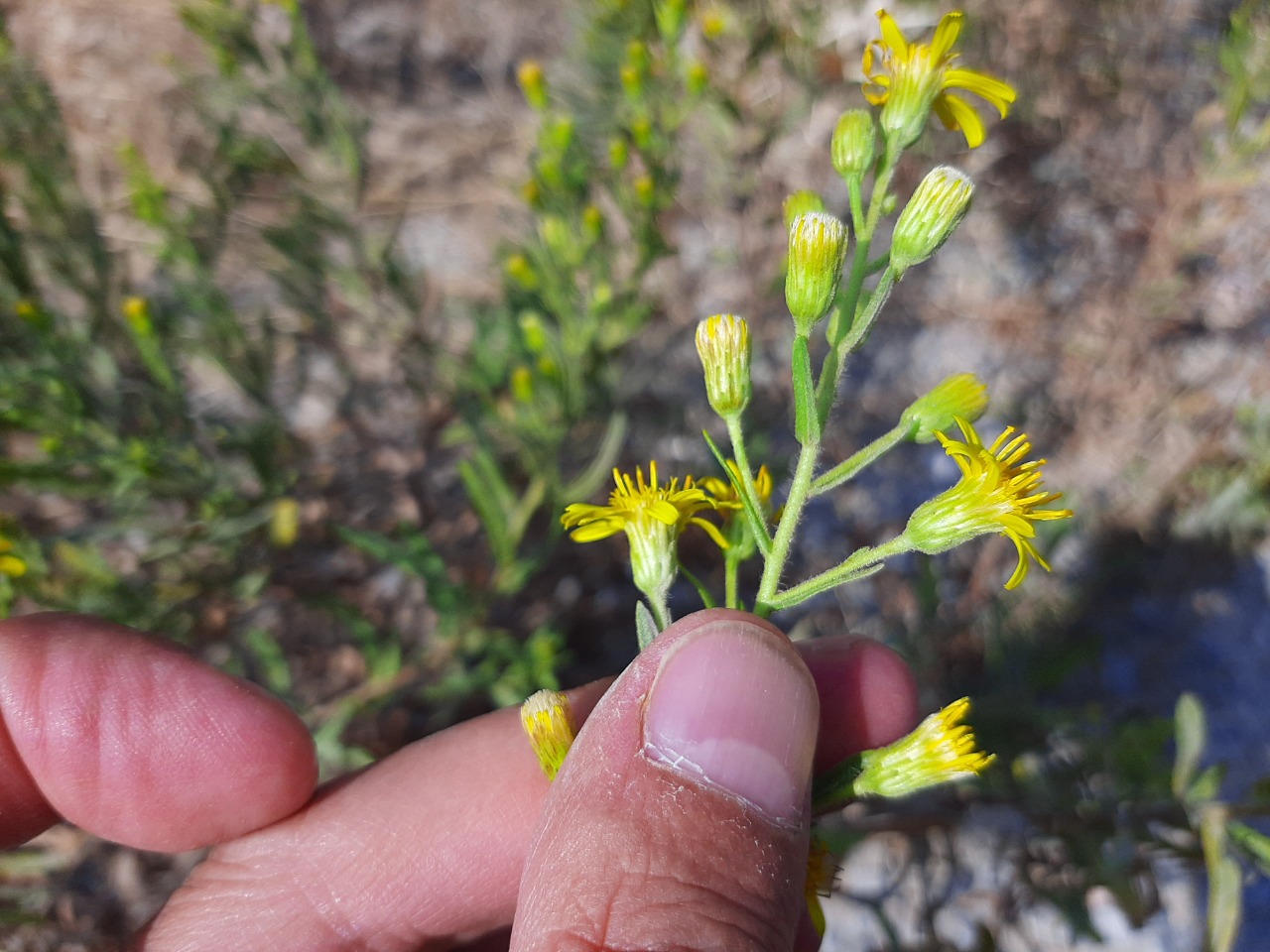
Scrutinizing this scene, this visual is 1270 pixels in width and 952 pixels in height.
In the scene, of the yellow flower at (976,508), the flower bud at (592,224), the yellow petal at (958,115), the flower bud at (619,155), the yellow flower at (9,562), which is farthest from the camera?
the flower bud at (619,155)

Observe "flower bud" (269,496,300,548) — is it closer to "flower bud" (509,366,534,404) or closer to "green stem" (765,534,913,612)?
"flower bud" (509,366,534,404)

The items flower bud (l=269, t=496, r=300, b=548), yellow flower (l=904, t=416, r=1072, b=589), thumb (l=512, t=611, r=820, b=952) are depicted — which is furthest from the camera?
flower bud (l=269, t=496, r=300, b=548)

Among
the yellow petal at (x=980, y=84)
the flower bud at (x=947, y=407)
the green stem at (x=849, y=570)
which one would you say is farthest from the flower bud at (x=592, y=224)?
the green stem at (x=849, y=570)

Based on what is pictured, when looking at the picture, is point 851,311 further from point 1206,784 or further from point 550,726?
point 1206,784

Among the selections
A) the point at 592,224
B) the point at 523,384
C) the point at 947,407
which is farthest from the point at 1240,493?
the point at 523,384

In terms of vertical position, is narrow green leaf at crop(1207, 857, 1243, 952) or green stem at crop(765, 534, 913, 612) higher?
green stem at crop(765, 534, 913, 612)

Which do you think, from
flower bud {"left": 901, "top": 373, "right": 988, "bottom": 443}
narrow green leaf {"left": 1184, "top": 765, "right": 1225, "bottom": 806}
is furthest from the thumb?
narrow green leaf {"left": 1184, "top": 765, "right": 1225, "bottom": 806}

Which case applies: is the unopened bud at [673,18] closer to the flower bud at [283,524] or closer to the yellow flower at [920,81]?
the yellow flower at [920,81]

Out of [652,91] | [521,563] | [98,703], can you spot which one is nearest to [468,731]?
[521,563]
